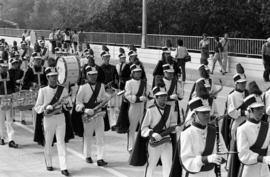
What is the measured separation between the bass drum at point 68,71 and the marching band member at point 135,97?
3813mm

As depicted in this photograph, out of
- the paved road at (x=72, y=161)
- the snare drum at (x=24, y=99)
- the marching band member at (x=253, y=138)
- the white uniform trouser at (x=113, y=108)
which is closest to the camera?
the marching band member at (x=253, y=138)

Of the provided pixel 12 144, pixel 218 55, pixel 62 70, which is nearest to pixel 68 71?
pixel 62 70

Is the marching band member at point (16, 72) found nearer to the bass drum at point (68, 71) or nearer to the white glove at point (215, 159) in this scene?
the bass drum at point (68, 71)

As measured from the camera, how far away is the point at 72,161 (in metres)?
11.6

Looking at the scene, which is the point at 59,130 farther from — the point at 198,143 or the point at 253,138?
the point at 253,138

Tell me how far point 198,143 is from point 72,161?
513cm

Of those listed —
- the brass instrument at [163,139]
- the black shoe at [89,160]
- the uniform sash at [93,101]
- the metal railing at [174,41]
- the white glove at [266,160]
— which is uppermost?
the metal railing at [174,41]

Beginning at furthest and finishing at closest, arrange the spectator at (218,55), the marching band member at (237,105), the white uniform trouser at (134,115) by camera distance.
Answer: the spectator at (218,55), the white uniform trouser at (134,115), the marching band member at (237,105)

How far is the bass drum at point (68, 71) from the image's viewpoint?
15.4 meters

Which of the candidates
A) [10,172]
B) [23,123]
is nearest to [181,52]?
[23,123]

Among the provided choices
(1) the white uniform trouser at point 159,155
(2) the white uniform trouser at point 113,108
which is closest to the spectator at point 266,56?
(2) the white uniform trouser at point 113,108

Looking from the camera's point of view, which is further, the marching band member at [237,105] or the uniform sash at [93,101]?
the uniform sash at [93,101]

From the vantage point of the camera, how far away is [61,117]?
34.6 feet

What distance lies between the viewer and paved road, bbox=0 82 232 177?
10.7m
